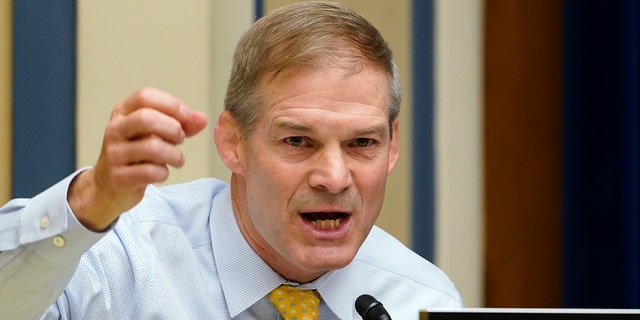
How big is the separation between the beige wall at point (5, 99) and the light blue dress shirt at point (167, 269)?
2.07 ft

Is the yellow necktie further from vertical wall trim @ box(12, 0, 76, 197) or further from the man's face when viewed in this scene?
vertical wall trim @ box(12, 0, 76, 197)

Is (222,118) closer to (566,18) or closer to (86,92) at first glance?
(86,92)

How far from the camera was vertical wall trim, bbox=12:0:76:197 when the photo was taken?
2.43 m

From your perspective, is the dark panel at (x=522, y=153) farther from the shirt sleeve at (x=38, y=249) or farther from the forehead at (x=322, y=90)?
the shirt sleeve at (x=38, y=249)

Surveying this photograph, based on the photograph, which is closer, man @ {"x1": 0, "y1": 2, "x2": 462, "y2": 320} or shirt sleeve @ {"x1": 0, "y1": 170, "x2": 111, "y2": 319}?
shirt sleeve @ {"x1": 0, "y1": 170, "x2": 111, "y2": 319}

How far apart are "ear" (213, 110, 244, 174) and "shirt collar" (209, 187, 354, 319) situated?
10cm

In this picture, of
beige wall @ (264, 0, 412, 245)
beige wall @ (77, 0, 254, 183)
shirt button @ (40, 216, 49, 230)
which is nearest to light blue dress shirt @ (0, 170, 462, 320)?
shirt button @ (40, 216, 49, 230)

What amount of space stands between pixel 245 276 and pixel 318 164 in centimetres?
26

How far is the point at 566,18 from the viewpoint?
326 cm

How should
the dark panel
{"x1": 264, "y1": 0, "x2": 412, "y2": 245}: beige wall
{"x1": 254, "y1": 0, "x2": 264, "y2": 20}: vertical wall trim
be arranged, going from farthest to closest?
the dark panel, {"x1": 264, "y1": 0, "x2": 412, "y2": 245}: beige wall, {"x1": 254, "y1": 0, "x2": 264, "y2": 20}: vertical wall trim

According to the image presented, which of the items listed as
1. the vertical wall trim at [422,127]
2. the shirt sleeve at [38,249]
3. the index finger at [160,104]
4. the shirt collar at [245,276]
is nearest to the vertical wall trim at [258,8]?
the vertical wall trim at [422,127]

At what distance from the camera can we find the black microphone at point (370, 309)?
1.43m

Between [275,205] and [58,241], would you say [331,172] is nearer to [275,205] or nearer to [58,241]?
[275,205]

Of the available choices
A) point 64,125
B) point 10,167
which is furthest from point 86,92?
point 10,167
